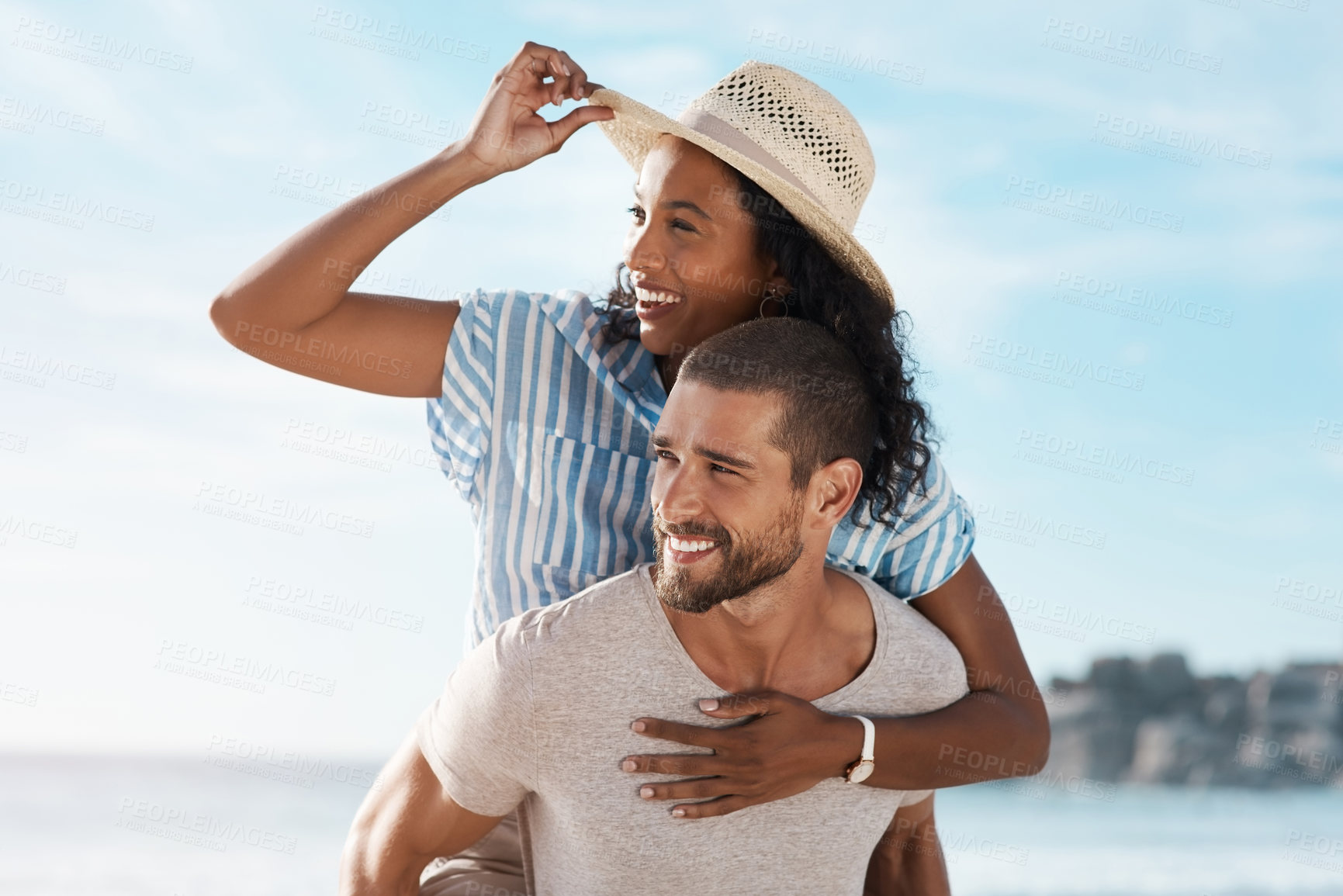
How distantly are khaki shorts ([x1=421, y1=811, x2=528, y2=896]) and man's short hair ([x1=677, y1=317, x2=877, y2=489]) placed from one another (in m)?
1.12

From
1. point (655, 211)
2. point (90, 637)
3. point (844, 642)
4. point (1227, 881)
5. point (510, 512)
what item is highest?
point (90, 637)

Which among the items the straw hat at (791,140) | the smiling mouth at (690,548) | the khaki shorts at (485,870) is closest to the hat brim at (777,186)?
the straw hat at (791,140)

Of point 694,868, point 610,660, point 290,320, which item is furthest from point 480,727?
point 290,320

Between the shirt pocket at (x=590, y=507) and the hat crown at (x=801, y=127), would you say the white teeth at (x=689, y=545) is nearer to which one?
the shirt pocket at (x=590, y=507)

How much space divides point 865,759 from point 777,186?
1245 mm

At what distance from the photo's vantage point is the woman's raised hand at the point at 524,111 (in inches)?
101

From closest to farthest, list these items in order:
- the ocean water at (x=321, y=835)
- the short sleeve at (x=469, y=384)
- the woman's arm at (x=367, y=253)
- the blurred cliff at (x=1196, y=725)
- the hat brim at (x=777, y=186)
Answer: the woman's arm at (x=367, y=253)
the hat brim at (x=777, y=186)
the short sleeve at (x=469, y=384)
the ocean water at (x=321, y=835)
the blurred cliff at (x=1196, y=725)

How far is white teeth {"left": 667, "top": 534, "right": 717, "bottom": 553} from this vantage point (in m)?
2.30

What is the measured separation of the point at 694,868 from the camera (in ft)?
7.89

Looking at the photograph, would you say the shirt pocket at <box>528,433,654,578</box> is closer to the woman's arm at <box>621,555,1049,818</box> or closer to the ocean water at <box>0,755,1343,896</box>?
the woman's arm at <box>621,555,1049,818</box>

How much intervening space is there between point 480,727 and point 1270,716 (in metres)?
23.7

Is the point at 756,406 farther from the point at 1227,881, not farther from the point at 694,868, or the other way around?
the point at 1227,881

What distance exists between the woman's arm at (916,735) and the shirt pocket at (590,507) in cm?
50

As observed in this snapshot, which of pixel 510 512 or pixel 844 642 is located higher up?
pixel 510 512
